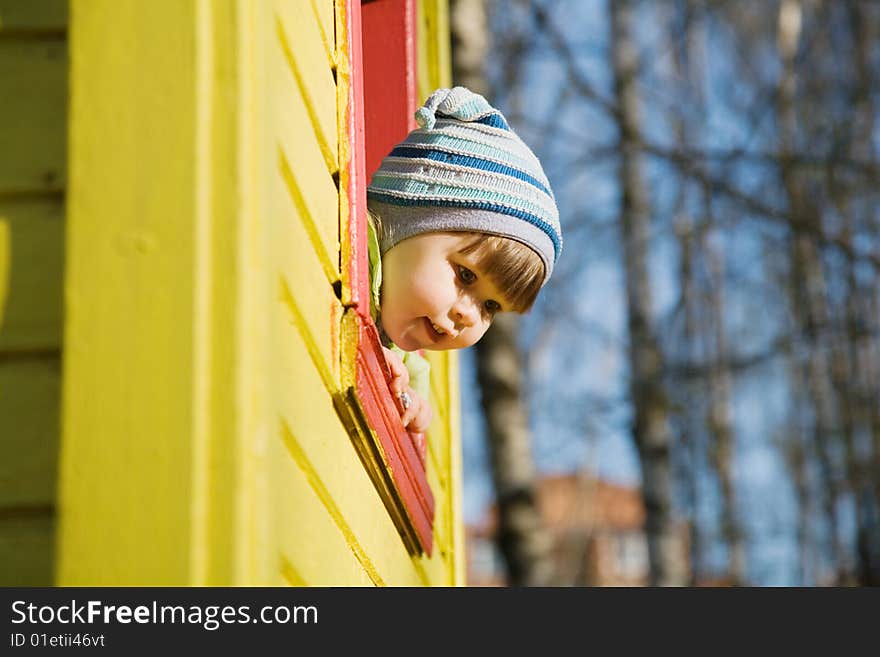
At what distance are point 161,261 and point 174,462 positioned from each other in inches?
9.4

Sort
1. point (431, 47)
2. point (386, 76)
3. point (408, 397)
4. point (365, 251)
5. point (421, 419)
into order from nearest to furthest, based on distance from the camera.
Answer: point (365, 251) → point (408, 397) → point (421, 419) → point (386, 76) → point (431, 47)

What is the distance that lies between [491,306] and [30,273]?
1292mm

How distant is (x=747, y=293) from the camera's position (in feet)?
60.3

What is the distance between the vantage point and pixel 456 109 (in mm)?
2830

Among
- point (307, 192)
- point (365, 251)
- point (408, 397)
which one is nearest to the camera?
point (307, 192)

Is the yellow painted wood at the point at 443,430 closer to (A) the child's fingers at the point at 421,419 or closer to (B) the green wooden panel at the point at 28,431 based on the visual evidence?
(A) the child's fingers at the point at 421,419

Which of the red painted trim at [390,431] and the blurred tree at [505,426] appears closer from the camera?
the red painted trim at [390,431]

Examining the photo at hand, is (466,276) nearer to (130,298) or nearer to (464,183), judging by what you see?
(464,183)

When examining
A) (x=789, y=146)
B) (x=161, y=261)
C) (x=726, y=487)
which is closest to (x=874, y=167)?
(x=789, y=146)

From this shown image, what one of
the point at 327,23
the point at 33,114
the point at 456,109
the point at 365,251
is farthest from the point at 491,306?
the point at 33,114

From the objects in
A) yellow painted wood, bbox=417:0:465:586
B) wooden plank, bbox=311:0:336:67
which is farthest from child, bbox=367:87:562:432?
yellow painted wood, bbox=417:0:465:586

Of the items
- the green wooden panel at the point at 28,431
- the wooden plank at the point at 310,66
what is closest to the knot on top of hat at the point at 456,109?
the wooden plank at the point at 310,66

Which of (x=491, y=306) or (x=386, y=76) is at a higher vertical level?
(x=386, y=76)

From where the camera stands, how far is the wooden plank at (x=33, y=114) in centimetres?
169
